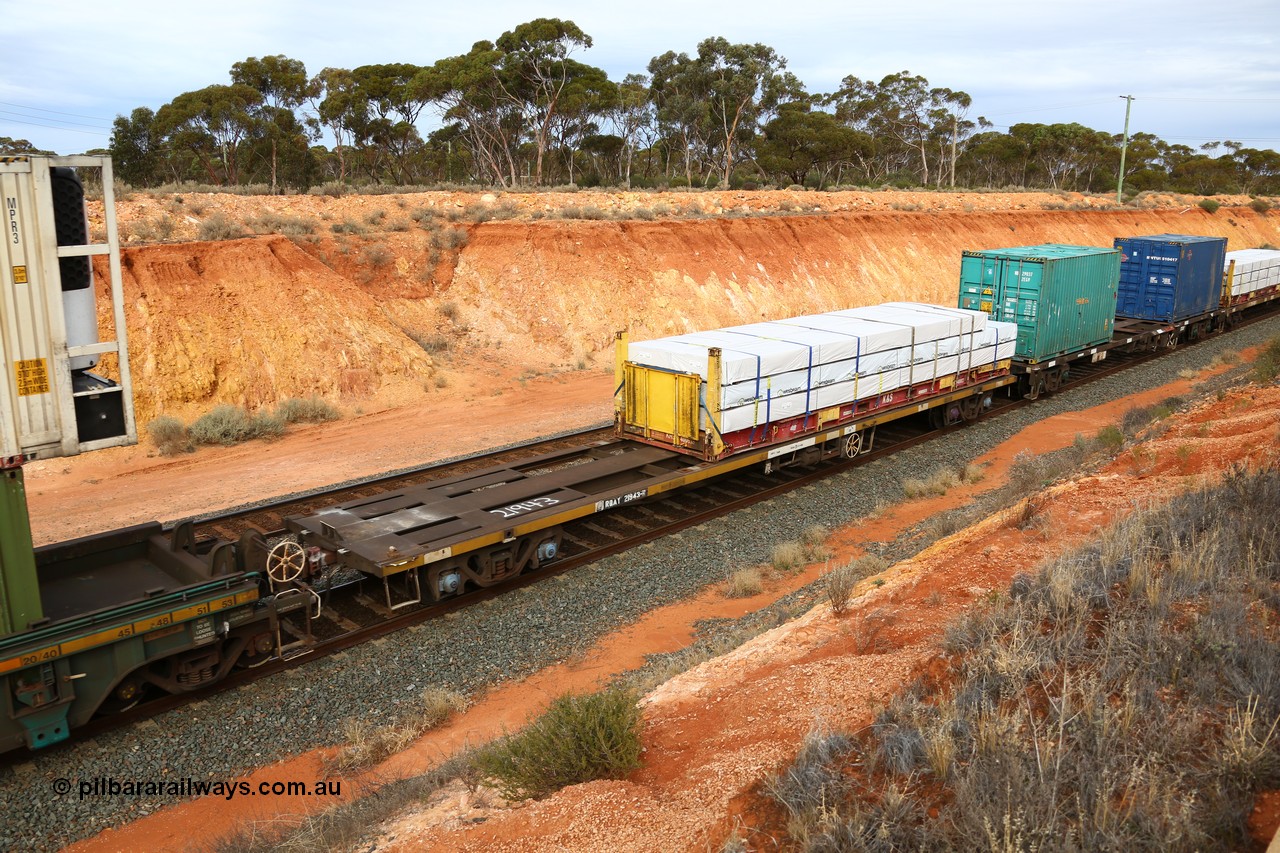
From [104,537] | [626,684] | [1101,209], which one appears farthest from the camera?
[1101,209]

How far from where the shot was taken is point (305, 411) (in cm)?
2008

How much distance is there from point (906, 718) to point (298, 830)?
4.53 metres

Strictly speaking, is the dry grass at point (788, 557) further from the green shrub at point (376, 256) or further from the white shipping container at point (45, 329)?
the green shrub at point (376, 256)

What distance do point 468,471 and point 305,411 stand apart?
718cm

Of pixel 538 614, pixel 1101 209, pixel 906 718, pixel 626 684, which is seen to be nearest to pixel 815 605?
pixel 626 684

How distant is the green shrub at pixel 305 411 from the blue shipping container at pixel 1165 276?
23931 millimetres

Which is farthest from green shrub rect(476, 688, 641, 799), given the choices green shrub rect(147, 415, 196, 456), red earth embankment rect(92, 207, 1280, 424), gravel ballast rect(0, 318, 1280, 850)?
red earth embankment rect(92, 207, 1280, 424)

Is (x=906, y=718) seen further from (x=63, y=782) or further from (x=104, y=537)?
(x=104, y=537)

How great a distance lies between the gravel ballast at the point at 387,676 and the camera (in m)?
7.35

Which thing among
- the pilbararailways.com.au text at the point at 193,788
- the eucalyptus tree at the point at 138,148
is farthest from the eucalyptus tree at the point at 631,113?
the pilbararailways.com.au text at the point at 193,788

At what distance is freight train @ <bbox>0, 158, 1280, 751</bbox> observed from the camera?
23.9ft

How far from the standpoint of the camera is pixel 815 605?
382 inches

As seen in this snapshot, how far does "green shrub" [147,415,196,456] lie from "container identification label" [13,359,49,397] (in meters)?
11.4

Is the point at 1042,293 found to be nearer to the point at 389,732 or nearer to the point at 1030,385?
the point at 1030,385
